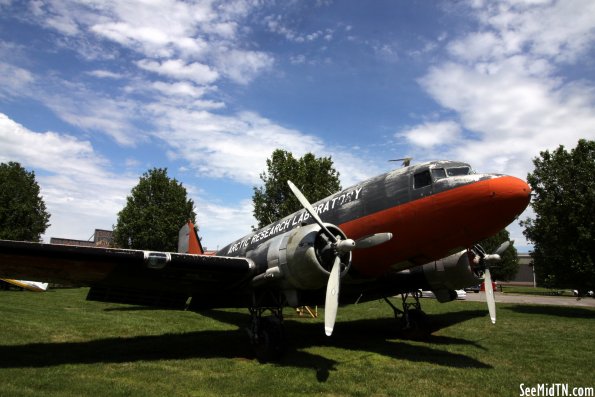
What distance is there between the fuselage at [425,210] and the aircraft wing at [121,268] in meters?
3.44

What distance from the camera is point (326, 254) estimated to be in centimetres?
991

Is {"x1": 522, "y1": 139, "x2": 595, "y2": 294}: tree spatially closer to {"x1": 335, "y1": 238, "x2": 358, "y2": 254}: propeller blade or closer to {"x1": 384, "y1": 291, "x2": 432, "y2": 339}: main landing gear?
{"x1": 384, "y1": 291, "x2": 432, "y2": 339}: main landing gear

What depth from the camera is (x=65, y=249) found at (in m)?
9.67

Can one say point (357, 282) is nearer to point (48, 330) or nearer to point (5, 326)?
point (48, 330)

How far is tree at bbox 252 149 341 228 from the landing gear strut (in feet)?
84.4

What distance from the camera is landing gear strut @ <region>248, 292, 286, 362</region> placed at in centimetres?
1066

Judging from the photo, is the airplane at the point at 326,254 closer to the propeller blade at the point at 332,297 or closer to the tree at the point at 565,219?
the propeller blade at the point at 332,297

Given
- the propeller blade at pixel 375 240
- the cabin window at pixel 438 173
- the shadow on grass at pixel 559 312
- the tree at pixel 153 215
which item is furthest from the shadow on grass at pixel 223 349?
the tree at pixel 153 215

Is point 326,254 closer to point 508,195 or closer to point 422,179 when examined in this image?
point 422,179

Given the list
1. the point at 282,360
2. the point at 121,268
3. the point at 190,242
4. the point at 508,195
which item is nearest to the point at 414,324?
the point at 282,360

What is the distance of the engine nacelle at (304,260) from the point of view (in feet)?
31.7

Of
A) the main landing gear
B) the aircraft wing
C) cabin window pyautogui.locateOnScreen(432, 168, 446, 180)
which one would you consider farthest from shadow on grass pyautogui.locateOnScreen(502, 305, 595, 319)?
the aircraft wing

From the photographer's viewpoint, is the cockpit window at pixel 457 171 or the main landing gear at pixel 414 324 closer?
the cockpit window at pixel 457 171

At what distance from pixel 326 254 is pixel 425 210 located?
2738mm
